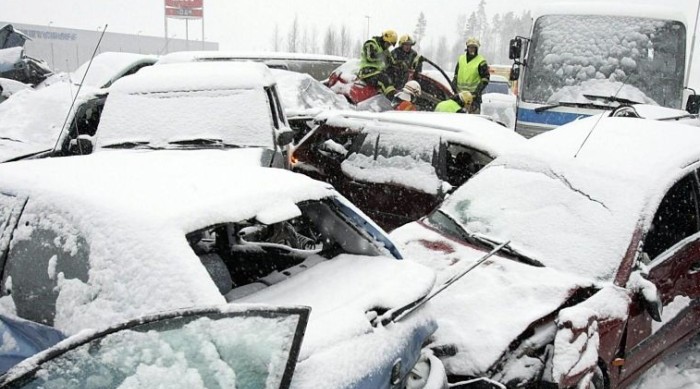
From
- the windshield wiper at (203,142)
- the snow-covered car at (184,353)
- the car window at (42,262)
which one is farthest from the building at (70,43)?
the snow-covered car at (184,353)

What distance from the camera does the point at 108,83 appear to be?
1012 centimetres

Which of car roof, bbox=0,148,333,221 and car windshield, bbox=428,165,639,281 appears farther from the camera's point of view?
car windshield, bbox=428,165,639,281

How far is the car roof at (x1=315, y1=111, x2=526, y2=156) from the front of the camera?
501cm

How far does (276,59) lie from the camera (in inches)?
451

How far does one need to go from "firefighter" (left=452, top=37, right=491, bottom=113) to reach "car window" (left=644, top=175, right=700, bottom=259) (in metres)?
5.64

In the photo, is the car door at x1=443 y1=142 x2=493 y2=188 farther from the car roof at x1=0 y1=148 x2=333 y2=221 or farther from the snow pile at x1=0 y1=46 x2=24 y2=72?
the snow pile at x1=0 y1=46 x2=24 y2=72

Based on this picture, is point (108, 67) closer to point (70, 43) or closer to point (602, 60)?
point (602, 60)

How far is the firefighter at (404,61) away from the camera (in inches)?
400

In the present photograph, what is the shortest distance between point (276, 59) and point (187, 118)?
597 cm

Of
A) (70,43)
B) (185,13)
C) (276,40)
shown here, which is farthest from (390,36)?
(276,40)

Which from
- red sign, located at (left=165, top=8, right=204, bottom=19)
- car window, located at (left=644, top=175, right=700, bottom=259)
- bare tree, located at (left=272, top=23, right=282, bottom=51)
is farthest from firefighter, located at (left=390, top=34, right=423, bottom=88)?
bare tree, located at (left=272, top=23, right=282, bottom=51)

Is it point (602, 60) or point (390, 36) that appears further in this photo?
point (390, 36)

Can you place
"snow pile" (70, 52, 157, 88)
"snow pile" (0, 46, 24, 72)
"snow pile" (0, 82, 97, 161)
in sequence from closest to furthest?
1. "snow pile" (0, 82, 97, 161)
2. "snow pile" (70, 52, 157, 88)
3. "snow pile" (0, 46, 24, 72)

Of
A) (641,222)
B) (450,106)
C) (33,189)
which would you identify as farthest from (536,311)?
(450,106)
